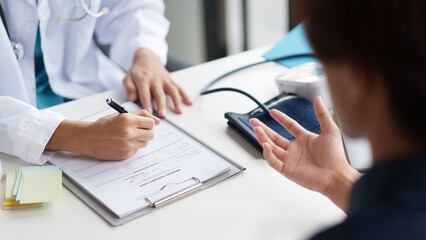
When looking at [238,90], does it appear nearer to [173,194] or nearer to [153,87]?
[153,87]

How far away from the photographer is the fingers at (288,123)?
3.14ft

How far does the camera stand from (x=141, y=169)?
Result: 0.94 meters

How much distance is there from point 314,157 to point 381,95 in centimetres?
42

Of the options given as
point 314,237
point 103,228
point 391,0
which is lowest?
point 103,228

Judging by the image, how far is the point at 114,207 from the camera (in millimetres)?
836

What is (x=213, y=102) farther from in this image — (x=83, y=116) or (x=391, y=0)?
(x=391, y=0)

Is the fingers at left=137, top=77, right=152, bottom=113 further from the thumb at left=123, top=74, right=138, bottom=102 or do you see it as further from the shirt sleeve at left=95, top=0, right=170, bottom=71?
the shirt sleeve at left=95, top=0, right=170, bottom=71

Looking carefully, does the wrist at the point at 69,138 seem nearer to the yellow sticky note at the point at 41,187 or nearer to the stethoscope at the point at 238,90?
the yellow sticky note at the point at 41,187

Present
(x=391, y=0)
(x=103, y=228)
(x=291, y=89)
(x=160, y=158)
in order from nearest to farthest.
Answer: (x=391, y=0) → (x=103, y=228) → (x=160, y=158) → (x=291, y=89)

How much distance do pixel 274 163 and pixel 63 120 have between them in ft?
1.46

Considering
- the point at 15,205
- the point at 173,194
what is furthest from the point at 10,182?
the point at 173,194

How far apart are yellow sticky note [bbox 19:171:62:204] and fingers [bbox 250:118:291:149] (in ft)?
1.25

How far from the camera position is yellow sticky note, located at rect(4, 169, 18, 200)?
2.84 feet

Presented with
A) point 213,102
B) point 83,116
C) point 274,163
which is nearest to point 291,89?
Result: point 213,102
